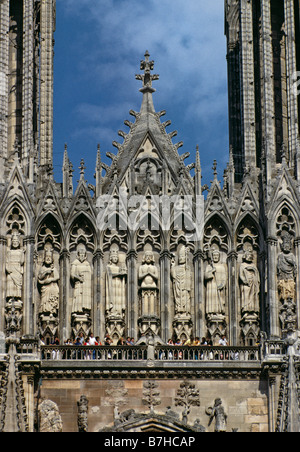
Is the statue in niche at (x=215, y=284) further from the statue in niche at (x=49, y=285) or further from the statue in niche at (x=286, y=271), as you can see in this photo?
the statue in niche at (x=49, y=285)

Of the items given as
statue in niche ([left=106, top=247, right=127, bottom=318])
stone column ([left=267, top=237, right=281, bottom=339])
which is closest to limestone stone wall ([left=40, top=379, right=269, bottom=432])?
stone column ([left=267, top=237, right=281, bottom=339])

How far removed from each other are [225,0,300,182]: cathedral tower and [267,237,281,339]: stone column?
1.94 m

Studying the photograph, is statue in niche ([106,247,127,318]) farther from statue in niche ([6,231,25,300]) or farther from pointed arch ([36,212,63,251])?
statue in niche ([6,231,25,300])

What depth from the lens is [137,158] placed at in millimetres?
49938

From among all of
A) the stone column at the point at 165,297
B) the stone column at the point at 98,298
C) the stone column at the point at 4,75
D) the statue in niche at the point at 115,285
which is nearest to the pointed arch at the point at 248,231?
the stone column at the point at 165,297

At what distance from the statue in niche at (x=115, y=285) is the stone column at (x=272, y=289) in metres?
3.42

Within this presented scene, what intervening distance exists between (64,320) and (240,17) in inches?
363

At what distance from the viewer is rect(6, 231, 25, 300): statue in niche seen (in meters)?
47.6

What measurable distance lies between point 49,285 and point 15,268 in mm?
974

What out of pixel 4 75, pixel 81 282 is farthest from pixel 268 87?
pixel 81 282
